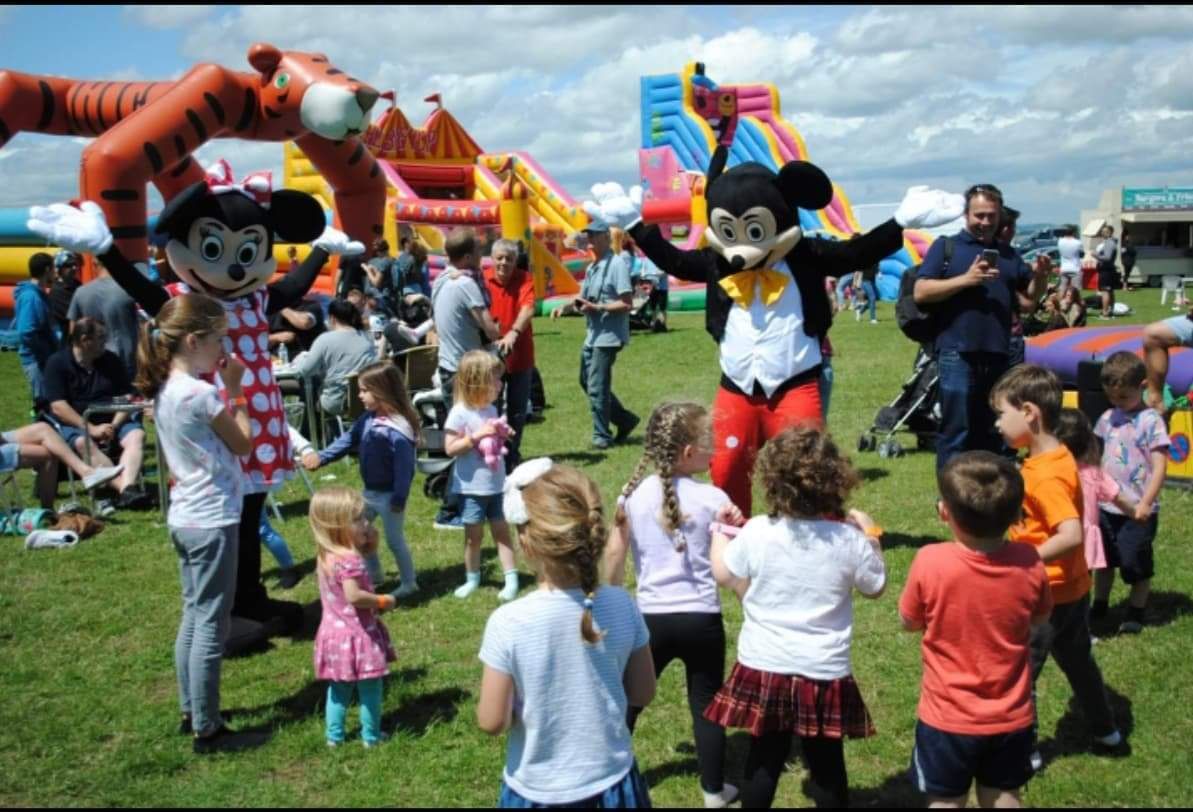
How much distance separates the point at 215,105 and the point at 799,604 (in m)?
8.96

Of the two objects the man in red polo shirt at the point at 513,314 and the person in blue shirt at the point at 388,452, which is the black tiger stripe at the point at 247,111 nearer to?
the man in red polo shirt at the point at 513,314

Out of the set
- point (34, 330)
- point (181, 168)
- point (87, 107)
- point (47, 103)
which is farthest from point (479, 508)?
point (47, 103)

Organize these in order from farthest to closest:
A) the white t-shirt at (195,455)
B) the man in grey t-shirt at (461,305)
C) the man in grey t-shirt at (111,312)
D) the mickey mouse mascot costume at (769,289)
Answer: the man in grey t-shirt at (111,312)
the man in grey t-shirt at (461,305)
the mickey mouse mascot costume at (769,289)
the white t-shirt at (195,455)

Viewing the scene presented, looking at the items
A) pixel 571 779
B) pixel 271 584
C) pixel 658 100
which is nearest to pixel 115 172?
pixel 271 584

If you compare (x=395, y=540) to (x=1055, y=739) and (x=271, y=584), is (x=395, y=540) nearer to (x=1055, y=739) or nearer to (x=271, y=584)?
(x=271, y=584)

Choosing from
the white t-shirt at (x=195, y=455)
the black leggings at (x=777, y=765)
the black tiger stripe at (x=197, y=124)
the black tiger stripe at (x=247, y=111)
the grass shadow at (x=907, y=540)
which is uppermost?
the black tiger stripe at (x=247, y=111)

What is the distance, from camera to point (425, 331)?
10750mm

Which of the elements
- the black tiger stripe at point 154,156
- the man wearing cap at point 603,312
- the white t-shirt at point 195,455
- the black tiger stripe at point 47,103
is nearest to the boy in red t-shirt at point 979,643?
the white t-shirt at point 195,455

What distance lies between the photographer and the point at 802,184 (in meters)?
4.88

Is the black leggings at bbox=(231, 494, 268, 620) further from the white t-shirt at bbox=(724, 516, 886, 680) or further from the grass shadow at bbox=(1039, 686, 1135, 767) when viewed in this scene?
the grass shadow at bbox=(1039, 686, 1135, 767)

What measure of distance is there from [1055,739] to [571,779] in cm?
222

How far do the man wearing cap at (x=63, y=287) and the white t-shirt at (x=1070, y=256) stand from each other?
585 inches

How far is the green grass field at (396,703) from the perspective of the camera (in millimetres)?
3623

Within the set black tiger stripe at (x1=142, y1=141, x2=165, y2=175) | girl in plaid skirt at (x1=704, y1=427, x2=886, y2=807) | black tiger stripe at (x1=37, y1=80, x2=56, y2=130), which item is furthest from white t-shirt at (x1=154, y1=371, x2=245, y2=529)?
black tiger stripe at (x1=37, y1=80, x2=56, y2=130)
